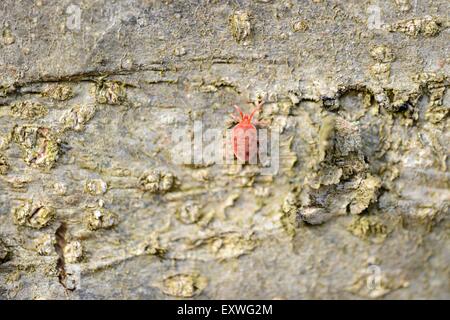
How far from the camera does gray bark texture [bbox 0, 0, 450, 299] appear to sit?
122cm

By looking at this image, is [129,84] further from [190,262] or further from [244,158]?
[190,262]

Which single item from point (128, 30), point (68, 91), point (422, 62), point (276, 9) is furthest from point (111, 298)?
point (422, 62)

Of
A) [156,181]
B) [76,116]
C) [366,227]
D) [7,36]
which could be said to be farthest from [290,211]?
[7,36]

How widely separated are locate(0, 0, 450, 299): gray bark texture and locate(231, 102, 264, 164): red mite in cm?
2

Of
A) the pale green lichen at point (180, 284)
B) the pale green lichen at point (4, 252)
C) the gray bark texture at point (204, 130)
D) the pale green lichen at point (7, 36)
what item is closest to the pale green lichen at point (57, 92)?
the gray bark texture at point (204, 130)

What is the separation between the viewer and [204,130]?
1.27m

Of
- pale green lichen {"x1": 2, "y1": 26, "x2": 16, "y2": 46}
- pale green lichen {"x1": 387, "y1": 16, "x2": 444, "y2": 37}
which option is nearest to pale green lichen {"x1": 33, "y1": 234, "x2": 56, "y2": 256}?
pale green lichen {"x1": 2, "y1": 26, "x2": 16, "y2": 46}

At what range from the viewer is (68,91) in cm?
123

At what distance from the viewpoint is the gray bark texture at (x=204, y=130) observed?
48.1 inches

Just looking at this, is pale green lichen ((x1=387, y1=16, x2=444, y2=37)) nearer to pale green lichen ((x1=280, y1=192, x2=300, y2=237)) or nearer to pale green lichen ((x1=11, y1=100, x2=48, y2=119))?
pale green lichen ((x1=280, y1=192, x2=300, y2=237))

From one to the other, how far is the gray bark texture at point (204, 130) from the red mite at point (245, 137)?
24 millimetres

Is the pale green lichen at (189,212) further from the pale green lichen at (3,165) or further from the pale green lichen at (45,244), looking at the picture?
the pale green lichen at (3,165)

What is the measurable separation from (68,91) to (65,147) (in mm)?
127

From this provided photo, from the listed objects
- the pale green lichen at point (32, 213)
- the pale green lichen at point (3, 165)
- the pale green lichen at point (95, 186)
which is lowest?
the pale green lichen at point (32, 213)
